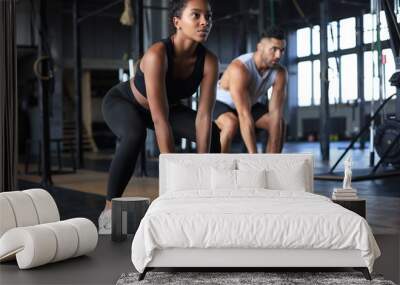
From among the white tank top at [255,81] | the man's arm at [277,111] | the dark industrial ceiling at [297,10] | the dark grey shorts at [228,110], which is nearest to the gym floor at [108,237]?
the man's arm at [277,111]

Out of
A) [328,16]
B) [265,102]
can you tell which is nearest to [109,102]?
[265,102]

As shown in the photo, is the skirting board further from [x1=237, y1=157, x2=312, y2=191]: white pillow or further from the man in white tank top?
the man in white tank top

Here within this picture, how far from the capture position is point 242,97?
479cm

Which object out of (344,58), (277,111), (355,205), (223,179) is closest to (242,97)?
(277,111)

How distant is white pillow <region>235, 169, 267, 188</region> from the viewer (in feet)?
11.8

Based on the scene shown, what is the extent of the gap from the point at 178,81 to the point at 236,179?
0.85 metres

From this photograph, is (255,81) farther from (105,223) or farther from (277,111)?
(105,223)

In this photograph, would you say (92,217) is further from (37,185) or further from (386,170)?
(386,170)

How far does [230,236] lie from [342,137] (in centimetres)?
1224

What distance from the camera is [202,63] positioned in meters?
4.05

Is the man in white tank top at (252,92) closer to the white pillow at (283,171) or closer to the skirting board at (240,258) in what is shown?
the white pillow at (283,171)

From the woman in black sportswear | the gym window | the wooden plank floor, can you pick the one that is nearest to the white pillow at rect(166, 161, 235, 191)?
the woman in black sportswear

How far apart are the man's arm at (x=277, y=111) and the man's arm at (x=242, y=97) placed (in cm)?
22

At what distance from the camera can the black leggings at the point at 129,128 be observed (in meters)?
3.92
